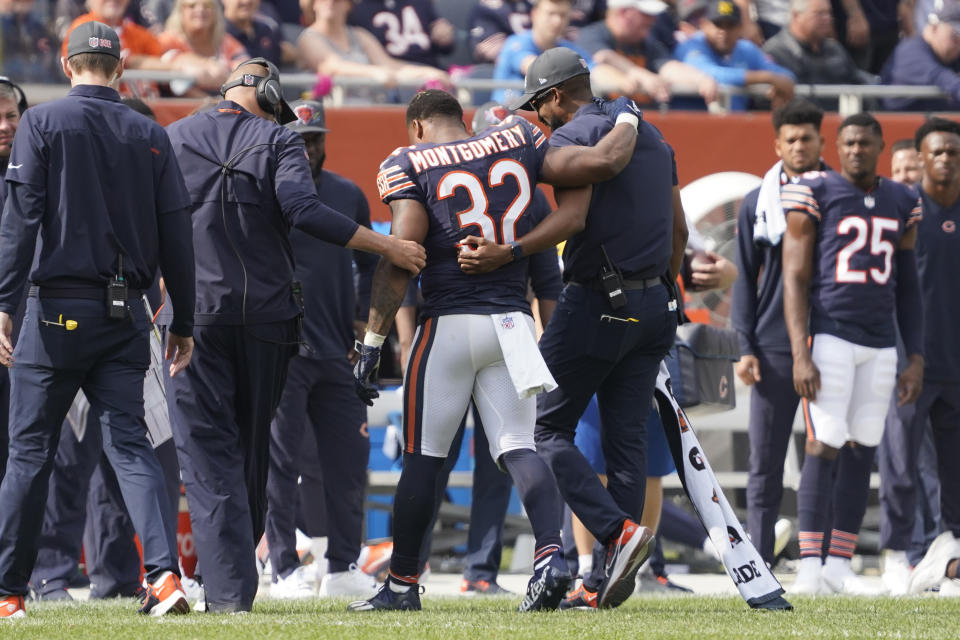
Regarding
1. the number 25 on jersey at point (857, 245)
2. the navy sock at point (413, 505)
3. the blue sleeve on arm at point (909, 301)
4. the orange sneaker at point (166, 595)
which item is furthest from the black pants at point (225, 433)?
the blue sleeve on arm at point (909, 301)

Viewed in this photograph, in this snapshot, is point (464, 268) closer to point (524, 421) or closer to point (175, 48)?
point (524, 421)

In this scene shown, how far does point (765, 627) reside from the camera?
5.57 m

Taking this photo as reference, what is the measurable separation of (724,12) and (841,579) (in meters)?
6.13

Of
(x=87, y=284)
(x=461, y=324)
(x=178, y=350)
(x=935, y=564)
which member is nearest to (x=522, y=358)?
(x=461, y=324)

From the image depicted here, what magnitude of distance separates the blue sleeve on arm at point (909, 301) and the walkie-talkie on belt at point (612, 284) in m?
2.43

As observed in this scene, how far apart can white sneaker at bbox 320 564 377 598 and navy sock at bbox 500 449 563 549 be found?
1.84 metres

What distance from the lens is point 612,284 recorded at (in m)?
6.35

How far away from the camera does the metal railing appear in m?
10.7

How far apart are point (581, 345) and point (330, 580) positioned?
2.13 meters

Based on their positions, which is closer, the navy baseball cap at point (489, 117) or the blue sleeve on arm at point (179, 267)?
the blue sleeve on arm at point (179, 267)

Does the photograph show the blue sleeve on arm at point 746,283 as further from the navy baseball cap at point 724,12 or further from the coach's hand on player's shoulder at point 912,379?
the navy baseball cap at point 724,12

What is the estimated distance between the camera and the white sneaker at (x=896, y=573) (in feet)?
27.1

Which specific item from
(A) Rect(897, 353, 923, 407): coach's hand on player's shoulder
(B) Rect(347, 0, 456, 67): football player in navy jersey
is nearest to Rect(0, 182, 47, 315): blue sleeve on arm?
(A) Rect(897, 353, 923, 407): coach's hand on player's shoulder

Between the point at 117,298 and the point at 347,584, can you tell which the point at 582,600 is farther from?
the point at 117,298
